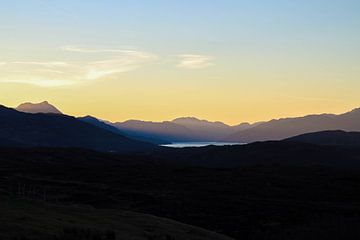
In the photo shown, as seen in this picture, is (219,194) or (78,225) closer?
(78,225)

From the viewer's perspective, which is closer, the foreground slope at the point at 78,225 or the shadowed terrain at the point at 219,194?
the foreground slope at the point at 78,225

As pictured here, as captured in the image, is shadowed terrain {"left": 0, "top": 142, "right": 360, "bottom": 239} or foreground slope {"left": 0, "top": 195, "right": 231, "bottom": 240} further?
shadowed terrain {"left": 0, "top": 142, "right": 360, "bottom": 239}

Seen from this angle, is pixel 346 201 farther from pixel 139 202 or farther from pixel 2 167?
pixel 2 167

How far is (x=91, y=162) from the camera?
15550 cm

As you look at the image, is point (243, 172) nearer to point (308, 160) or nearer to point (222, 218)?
point (222, 218)

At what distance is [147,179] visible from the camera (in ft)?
340

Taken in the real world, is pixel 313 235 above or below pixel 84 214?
below

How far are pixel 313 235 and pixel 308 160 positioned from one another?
5557 inches

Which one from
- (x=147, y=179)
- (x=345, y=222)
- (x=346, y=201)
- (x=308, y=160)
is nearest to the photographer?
(x=345, y=222)

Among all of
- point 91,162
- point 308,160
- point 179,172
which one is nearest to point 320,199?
point 179,172

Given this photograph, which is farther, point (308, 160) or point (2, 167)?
point (308, 160)

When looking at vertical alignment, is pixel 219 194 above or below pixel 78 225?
below

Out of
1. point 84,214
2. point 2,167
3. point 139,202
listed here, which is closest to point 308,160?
point 2,167

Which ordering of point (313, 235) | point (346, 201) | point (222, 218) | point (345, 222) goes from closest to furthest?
point (313, 235)
point (345, 222)
point (222, 218)
point (346, 201)
